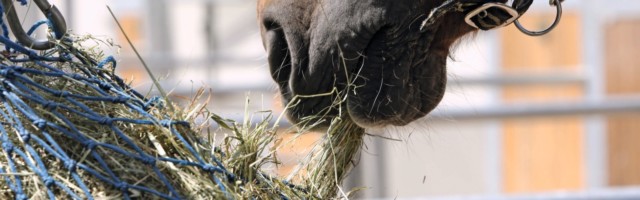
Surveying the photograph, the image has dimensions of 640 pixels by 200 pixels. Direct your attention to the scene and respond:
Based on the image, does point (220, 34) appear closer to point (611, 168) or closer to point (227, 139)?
point (611, 168)

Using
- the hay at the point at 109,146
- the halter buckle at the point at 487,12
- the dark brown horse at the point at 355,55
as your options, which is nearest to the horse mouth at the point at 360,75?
the dark brown horse at the point at 355,55

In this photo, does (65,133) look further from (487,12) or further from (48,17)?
(487,12)

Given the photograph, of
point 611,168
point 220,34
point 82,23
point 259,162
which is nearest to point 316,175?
point 259,162

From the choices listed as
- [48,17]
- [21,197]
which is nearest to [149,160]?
[21,197]

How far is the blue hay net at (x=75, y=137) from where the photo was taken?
1222 mm

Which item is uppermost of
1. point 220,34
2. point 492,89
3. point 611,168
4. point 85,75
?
point 85,75

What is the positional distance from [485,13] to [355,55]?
281 mm

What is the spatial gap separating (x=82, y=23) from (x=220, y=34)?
1.66m

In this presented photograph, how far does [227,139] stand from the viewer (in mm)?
1396

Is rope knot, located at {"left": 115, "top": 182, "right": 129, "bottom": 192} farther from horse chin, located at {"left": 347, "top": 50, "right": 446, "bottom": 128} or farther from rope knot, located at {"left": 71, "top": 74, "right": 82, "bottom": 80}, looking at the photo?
horse chin, located at {"left": 347, "top": 50, "right": 446, "bottom": 128}

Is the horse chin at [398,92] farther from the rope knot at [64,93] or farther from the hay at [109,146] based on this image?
the rope knot at [64,93]

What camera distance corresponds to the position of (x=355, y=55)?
6.15 ft

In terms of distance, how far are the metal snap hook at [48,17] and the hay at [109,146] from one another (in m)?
0.02

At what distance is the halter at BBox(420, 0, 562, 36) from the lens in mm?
1941
